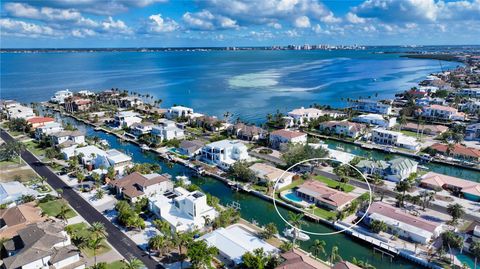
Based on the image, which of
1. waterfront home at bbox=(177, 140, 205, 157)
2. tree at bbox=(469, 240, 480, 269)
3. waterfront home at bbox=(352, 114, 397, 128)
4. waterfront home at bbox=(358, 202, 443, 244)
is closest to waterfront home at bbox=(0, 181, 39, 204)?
waterfront home at bbox=(177, 140, 205, 157)

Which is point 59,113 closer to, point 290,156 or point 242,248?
point 290,156

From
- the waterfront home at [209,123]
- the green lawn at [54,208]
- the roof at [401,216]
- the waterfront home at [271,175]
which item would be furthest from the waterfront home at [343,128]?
the green lawn at [54,208]

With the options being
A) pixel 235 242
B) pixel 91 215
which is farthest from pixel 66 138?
pixel 235 242

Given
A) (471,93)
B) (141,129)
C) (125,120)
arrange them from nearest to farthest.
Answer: (141,129) → (125,120) → (471,93)

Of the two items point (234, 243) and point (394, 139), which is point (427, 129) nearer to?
point (394, 139)

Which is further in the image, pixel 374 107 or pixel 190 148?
pixel 374 107

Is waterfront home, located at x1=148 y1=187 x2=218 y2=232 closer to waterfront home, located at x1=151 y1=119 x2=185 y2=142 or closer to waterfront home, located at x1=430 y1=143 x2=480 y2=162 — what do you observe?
waterfront home, located at x1=151 y1=119 x2=185 y2=142

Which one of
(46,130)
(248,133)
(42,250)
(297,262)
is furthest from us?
(46,130)
